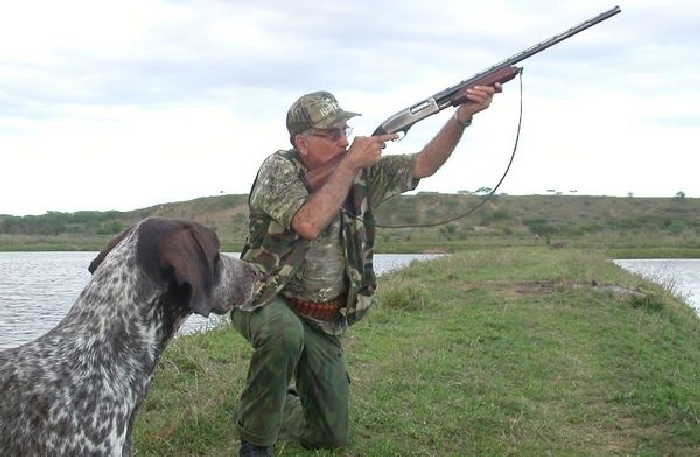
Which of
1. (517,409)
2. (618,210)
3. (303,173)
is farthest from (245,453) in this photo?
(618,210)

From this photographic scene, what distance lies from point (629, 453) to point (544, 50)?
11.0 feet

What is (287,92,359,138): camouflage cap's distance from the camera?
643 centimetres

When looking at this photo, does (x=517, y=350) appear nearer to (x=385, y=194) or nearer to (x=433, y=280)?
(x=385, y=194)

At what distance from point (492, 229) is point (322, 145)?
58376 millimetres

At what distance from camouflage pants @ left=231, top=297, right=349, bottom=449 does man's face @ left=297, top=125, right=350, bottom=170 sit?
1110mm

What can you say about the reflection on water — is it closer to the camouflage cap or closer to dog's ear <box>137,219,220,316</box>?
the camouflage cap

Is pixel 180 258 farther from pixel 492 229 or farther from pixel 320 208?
pixel 492 229

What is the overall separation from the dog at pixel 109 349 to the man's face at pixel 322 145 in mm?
2084

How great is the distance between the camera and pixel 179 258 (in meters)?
4.32

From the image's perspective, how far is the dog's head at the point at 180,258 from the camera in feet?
14.2

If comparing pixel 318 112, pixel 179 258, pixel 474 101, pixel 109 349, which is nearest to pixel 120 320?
pixel 109 349

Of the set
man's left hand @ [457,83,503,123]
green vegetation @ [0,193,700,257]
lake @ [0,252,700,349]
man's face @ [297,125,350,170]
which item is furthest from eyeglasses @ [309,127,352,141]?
green vegetation @ [0,193,700,257]

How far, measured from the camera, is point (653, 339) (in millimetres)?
12094

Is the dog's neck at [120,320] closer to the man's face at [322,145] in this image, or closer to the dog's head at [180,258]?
the dog's head at [180,258]
